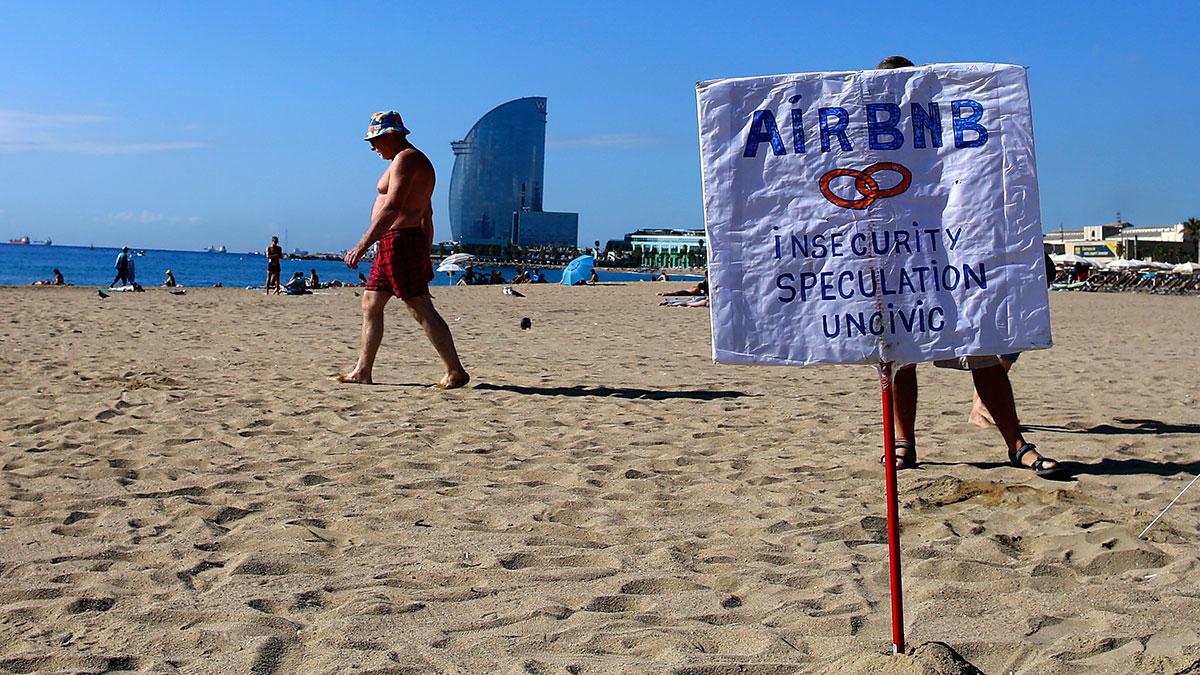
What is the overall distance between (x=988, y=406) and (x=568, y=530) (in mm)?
2152

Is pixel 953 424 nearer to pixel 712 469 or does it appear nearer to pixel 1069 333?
pixel 712 469

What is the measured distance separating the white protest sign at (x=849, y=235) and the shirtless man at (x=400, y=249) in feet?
15.1

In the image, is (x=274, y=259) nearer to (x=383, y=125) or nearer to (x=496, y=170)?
(x=383, y=125)

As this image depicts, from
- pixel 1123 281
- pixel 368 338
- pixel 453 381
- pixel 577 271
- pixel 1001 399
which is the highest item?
pixel 577 271

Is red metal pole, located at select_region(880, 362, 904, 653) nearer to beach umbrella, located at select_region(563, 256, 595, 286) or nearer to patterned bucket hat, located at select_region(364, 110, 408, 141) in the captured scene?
patterned bucket hat, located at select_region(364, 110, 408, 141)

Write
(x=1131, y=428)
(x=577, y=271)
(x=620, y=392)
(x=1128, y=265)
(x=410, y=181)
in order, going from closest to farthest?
(x=1131, y=428)
(x=410, y=181)
(x=620, y=392)
(x=577, y=271)
(x=1128, y=265)

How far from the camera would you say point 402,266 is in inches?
281

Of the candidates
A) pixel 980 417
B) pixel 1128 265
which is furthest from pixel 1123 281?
pixel 980 417

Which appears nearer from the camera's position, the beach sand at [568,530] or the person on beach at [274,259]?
the beach sand at [568,530]

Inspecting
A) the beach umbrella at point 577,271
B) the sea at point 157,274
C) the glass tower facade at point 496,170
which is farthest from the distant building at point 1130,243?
the glass tower facade at point 496,170

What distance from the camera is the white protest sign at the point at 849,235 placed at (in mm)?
2705

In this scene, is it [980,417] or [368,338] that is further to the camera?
[368,338]

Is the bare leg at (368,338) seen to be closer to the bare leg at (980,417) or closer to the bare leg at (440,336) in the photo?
the bare leg at (440,336)

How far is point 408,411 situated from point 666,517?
263 cm
